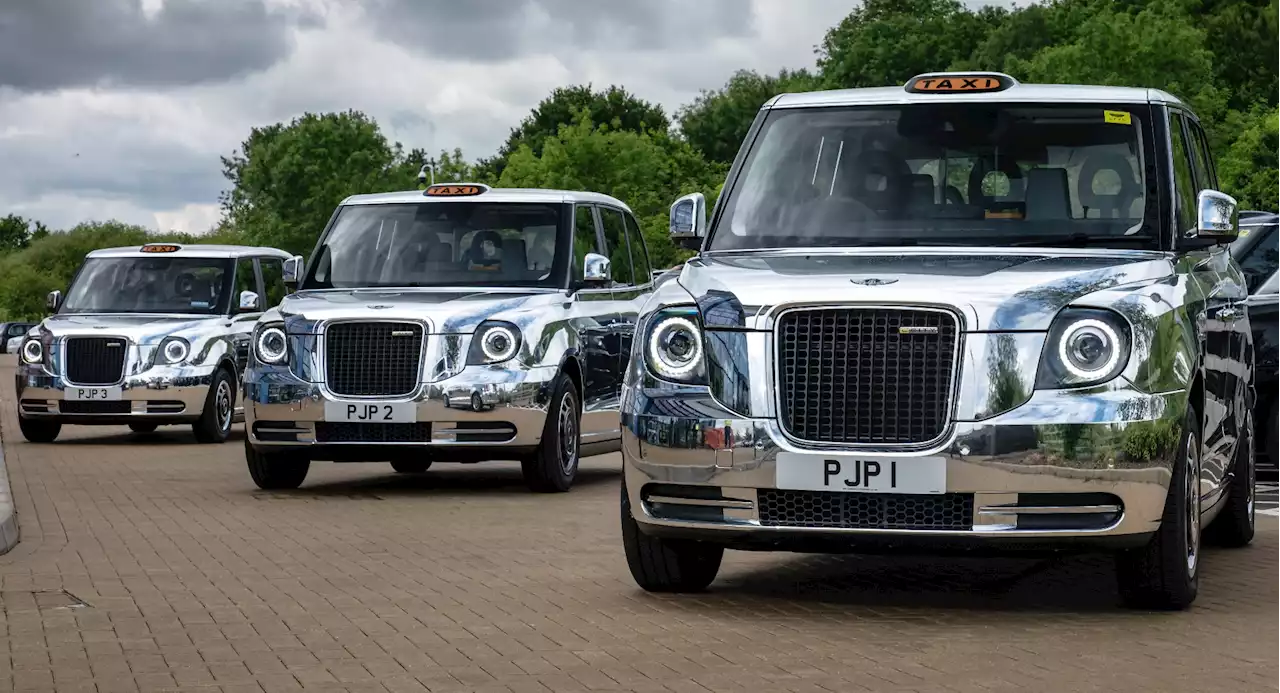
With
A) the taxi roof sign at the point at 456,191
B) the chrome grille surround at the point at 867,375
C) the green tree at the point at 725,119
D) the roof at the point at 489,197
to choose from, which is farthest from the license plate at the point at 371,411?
the green tree at the point at 725,119

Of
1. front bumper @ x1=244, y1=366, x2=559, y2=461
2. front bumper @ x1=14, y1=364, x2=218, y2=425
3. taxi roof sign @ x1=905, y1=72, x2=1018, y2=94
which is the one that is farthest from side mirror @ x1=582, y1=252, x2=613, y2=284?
front bumper @ x1=14, y1=364, x2=218, y2=425

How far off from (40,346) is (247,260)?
2604 mm

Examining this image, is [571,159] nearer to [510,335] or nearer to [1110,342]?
[510,335]

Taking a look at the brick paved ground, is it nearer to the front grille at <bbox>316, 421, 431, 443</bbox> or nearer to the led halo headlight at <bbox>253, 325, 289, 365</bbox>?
the front grille at <bbox>316, 421, 431, 443</bbox>

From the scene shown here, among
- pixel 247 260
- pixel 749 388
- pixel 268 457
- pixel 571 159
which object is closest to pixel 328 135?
pixel 571 159

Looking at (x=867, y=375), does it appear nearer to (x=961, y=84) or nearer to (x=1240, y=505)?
(x=961, y=84)

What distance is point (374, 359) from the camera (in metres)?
14.6

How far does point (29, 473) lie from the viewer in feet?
59.6

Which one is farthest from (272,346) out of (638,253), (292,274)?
(638,253)

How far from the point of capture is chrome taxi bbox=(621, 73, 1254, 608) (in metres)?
8.33

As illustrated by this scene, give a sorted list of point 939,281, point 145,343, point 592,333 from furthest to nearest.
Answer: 1. point 145,343
2. point 592,333
3. point 939,281

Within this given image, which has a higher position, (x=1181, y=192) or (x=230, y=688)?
(x=1181, y=192)

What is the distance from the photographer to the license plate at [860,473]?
327 inches

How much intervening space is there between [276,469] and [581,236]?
2806 millimetres
